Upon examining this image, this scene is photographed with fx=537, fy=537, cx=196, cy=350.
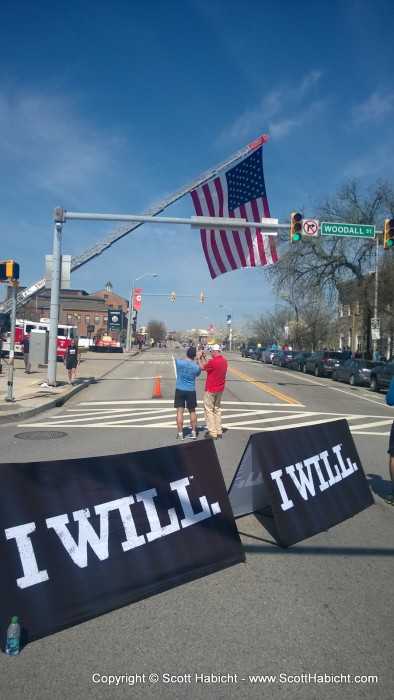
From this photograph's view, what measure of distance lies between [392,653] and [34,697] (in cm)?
203

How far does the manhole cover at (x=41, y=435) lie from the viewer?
980 centimetres

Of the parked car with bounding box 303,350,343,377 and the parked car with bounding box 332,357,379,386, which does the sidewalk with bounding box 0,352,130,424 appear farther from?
the parked car with bounding box 303,350,343,377

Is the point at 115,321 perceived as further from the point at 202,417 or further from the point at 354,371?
the point at 202,417

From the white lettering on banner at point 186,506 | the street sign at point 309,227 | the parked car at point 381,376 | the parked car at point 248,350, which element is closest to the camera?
the white lettering on banner at point 186,506

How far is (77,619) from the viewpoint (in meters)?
3.30

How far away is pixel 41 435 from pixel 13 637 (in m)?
7.44

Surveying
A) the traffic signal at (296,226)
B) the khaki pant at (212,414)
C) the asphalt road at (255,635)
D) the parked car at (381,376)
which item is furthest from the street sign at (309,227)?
the asphalt road at (255,635)

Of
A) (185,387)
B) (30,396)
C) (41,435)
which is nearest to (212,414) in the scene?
(185,387)

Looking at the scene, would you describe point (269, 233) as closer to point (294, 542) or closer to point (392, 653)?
point (294, 542)

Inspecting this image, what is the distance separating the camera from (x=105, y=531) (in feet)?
11.6

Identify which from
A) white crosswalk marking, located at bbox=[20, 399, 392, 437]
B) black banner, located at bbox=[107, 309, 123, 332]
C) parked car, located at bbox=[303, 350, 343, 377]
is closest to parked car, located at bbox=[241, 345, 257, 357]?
Result: black banner, located at bbox=[107, 309, 123, 332]

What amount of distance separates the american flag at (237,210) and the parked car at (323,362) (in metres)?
14.0

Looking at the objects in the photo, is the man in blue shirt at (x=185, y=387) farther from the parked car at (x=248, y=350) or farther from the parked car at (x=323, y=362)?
the parked car at (x=248, y=350)

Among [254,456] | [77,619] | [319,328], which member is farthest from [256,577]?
[319,328]
